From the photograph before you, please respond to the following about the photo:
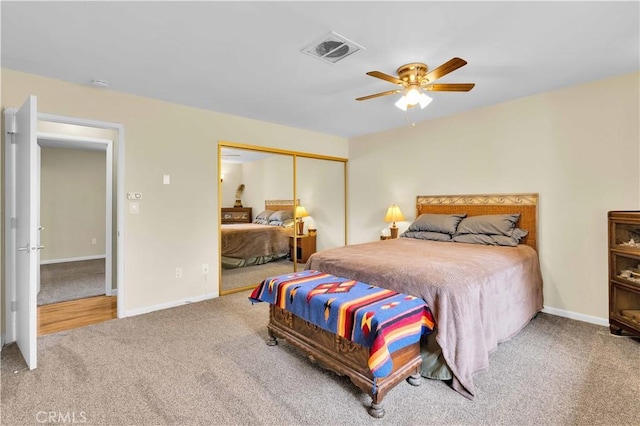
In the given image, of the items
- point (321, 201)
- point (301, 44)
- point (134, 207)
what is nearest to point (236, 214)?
point (134, 207)

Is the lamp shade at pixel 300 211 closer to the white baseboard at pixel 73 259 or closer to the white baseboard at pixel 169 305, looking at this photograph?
the white baseboard at pixel 169 305

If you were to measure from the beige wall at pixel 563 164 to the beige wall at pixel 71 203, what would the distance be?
6.63 metres

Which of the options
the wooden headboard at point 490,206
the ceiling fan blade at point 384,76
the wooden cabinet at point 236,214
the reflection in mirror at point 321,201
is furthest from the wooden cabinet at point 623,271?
the wooden cabinet at point 236,214

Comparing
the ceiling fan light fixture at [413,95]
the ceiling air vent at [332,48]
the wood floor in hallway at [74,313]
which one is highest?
the ceiling air vent at [332,48]

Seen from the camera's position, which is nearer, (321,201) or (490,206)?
(490,206)

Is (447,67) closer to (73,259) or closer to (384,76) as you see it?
(384,76)

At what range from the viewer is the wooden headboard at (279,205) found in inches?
178

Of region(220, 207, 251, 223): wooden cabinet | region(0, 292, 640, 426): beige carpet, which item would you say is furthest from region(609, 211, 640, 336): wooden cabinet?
region(220, 207, 251, 223): wooden cabinet

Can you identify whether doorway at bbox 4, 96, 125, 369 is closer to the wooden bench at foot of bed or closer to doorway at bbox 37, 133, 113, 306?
the wooden bench at foot of bed

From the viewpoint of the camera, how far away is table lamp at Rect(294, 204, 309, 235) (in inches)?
194

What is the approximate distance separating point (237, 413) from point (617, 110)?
4.08 metres

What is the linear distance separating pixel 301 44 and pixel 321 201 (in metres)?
3.13

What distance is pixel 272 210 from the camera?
4.59m

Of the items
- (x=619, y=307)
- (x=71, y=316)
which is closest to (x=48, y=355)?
(x=71, y=316)
